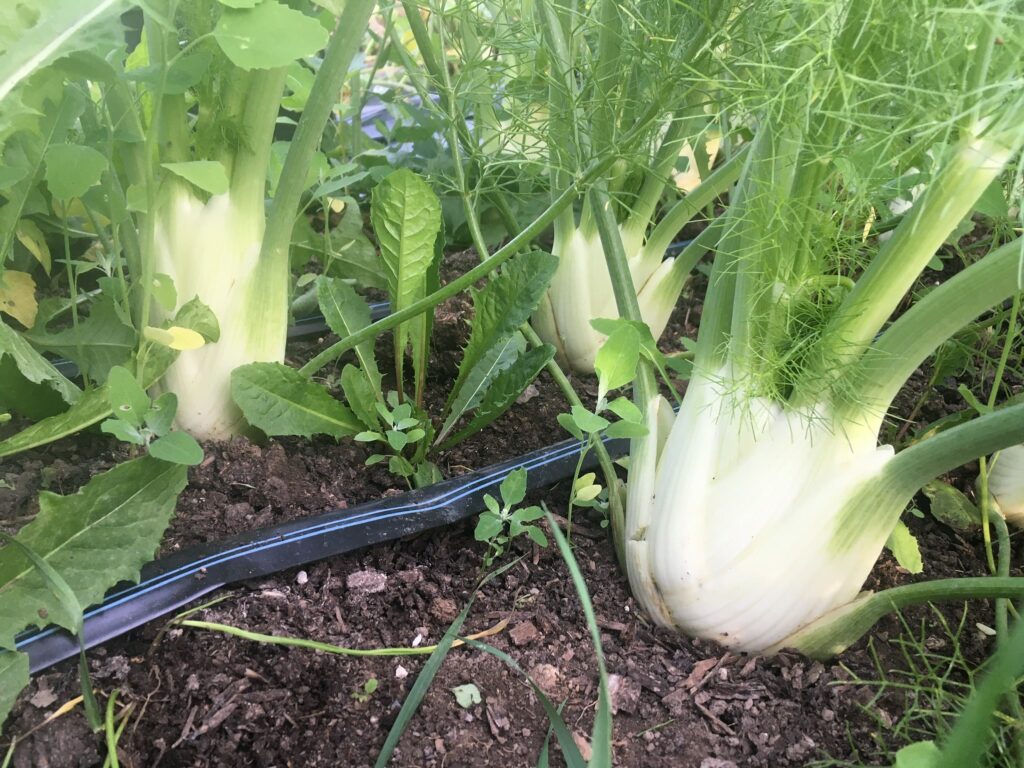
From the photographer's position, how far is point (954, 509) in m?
0.71

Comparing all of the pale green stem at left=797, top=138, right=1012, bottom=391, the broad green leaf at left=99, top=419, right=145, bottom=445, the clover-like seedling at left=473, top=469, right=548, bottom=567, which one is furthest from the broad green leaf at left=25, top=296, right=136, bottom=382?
the pale green stem at left=797, top=138, right=1012, bottom=391

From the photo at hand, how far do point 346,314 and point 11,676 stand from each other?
40 cm

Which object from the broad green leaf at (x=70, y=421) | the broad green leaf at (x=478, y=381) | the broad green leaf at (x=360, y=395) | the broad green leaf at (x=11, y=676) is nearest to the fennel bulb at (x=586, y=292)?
the broad green leaf at (x=478, y=381)

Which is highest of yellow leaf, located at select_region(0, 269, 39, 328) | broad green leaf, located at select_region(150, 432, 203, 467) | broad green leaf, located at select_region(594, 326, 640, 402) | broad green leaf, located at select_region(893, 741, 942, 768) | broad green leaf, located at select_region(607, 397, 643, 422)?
broad green leaf, located at select_region(594, 326, 640, 402)

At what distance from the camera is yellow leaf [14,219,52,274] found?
71cm

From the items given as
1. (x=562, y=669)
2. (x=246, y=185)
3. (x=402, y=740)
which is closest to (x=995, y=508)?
(x=562, y=669)

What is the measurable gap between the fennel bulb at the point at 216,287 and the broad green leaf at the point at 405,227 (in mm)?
106

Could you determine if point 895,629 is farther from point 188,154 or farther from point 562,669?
point 188,154

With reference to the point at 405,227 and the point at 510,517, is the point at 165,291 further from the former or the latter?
the point at 510,517

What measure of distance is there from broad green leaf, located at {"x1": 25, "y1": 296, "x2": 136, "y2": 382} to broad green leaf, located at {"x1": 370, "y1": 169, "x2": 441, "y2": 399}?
0.80ft

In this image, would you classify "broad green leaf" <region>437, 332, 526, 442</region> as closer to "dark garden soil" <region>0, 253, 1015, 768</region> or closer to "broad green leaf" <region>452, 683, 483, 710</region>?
"dark garden soil" <region>0, 253, 1015, 768</region>

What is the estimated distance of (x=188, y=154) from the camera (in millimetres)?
713

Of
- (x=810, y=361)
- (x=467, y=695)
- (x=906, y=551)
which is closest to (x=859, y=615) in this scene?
(x=906, y=551)

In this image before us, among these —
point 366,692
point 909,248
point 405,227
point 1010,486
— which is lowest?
point 366,692
